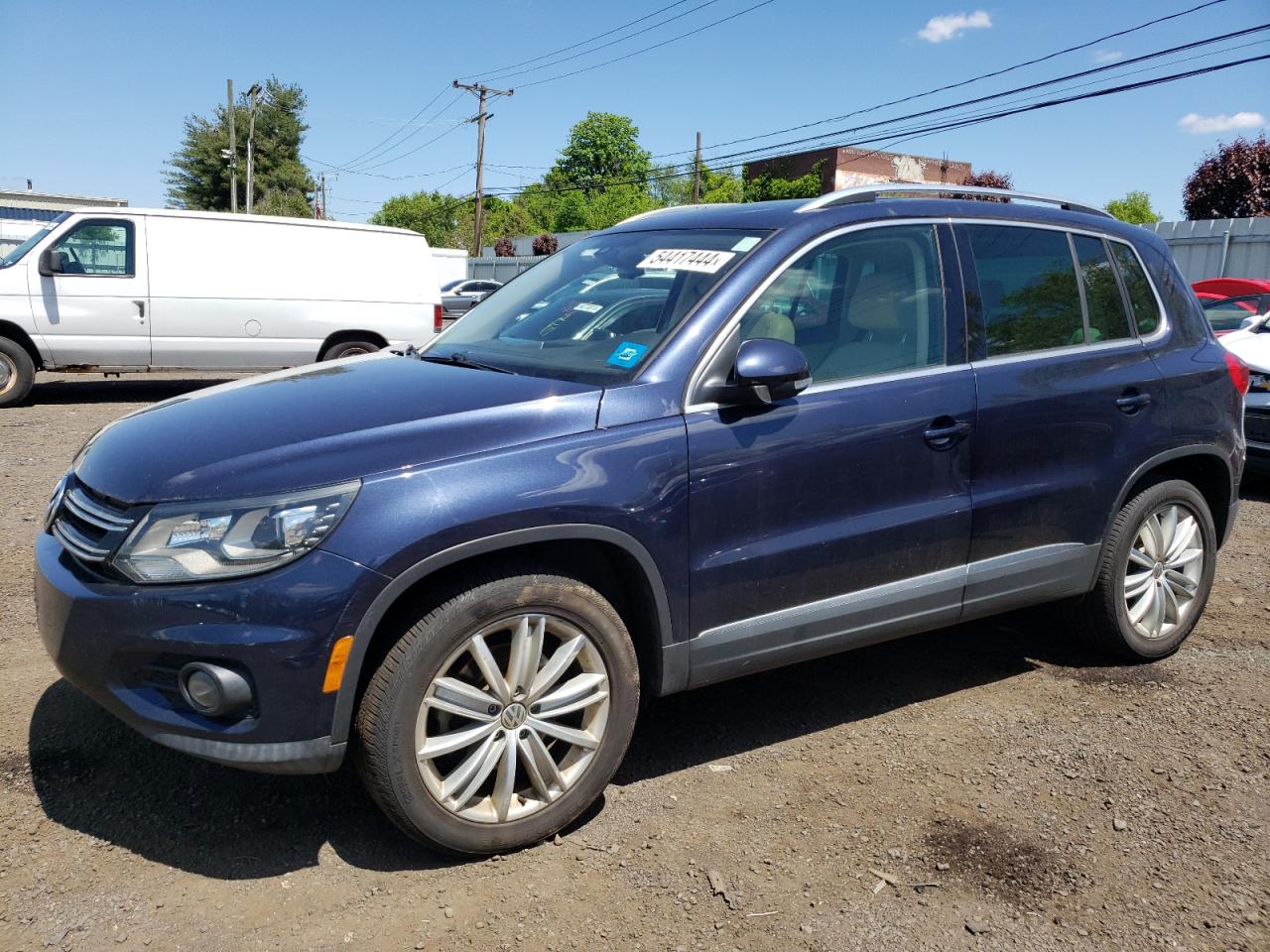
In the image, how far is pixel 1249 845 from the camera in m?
3.06

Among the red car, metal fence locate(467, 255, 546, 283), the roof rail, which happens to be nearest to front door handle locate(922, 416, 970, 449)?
the roof rail

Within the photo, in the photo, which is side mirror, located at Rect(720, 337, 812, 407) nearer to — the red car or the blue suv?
the blue suv

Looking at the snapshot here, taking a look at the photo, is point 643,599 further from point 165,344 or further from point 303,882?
point 165,344

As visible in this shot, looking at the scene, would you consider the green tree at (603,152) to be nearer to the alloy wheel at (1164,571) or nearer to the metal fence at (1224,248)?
the metal fence at (1224,248)

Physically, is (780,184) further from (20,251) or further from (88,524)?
(88,524)

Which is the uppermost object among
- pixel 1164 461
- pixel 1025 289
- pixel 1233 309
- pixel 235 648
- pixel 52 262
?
pixel 52 262

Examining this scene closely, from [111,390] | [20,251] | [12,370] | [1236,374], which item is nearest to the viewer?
[1236,374]

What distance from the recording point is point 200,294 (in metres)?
11.6

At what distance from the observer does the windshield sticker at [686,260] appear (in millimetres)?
3379

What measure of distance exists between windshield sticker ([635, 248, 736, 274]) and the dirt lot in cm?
165

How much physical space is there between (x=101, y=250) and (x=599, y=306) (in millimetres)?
9643

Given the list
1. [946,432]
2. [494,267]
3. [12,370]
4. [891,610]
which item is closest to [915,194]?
[946,432]

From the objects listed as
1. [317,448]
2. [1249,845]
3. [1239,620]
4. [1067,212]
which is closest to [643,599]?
[317,448]

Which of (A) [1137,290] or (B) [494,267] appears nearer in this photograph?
(A) [1137,290]
